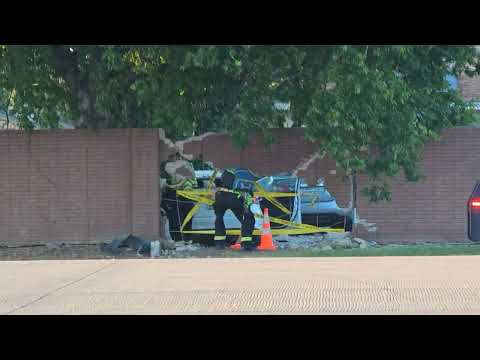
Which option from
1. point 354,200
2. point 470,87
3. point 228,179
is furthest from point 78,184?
point 470,87

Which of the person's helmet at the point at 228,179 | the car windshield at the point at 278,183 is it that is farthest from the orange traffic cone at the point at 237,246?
the car windshield at the point at 278,183

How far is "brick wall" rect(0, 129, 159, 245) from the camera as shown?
16.4 m

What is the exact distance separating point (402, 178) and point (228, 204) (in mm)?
3876

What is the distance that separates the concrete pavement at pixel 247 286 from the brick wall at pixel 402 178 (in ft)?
8.42

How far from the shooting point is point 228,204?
16438 mm

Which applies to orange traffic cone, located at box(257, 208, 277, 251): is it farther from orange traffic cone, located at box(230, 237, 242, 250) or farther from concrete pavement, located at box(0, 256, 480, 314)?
concrete pavement, located at box(0, 256, 480, 314)

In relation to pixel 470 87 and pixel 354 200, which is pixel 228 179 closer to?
pixel 354 200

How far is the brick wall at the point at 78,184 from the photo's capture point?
16.4 meters

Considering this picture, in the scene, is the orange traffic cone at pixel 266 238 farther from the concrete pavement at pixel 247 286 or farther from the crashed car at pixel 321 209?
the concrete pavement at pixel 247 286

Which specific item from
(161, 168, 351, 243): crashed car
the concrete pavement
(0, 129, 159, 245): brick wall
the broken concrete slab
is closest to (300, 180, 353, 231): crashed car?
(161, 168, 351, 243): crashed car

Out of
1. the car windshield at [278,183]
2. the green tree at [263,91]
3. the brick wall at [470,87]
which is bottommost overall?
the car windshield at [278,183]

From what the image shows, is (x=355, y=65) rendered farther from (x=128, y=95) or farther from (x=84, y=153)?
(x=84, y=153)

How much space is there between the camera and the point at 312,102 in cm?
1448

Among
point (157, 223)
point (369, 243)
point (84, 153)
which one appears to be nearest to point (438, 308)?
point (369, 243)
